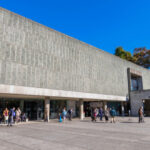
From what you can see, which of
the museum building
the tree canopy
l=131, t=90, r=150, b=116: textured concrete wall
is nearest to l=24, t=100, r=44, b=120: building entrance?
the museum building

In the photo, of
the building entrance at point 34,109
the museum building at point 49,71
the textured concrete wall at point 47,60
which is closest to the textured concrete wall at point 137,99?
the museum building at point 49,71

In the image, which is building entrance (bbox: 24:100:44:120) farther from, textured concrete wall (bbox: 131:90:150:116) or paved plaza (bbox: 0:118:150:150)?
textured concrete wall (bbox: 131:90:150:116)

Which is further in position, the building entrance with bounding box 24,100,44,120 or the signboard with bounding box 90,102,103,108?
the signboard with bounding box 90,102,103,108

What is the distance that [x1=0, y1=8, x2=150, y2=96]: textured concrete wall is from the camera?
19234 mm

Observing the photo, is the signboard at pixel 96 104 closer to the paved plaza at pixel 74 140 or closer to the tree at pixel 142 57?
the paved plaza at pixel 74 140

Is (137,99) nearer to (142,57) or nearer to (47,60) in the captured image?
A: (47,60)

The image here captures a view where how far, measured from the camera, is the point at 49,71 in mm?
23016

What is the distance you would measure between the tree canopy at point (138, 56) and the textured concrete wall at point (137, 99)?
109 ft

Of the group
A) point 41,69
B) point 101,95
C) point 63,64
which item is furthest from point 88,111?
point 41,69

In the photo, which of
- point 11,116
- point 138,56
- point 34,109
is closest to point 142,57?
point 138,56

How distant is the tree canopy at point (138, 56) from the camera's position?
6869 centimetres

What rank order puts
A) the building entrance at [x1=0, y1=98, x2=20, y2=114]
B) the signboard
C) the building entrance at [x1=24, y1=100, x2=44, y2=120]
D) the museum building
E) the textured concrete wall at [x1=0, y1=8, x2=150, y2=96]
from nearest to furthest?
1. the textured concrete wall at [x1=0, y1=8, x2=150, y2=96]
2. the museum building
3. the building entrance at [x1=0, y1=98, x2=20, y2=114]
4. the building entrance at [x1=24, y1=100, x2=44, y2=120]
5. the signboard

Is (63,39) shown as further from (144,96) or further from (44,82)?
(144,96)

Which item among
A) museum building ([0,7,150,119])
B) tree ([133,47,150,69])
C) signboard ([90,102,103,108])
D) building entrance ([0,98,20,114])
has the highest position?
tree ([133,47,150,69])
